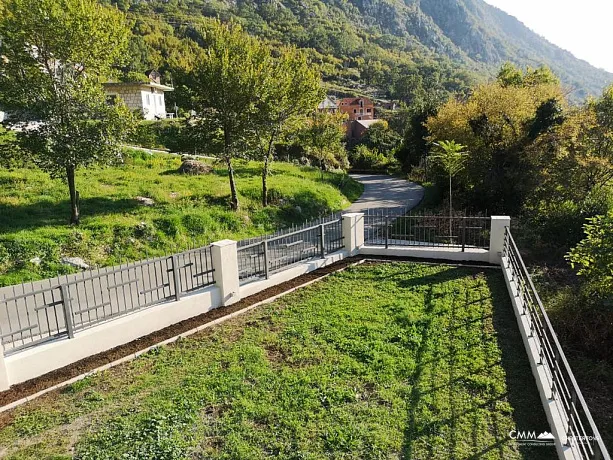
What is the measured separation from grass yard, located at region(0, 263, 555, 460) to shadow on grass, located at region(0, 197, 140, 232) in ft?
30.3

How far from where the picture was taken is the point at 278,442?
484cm

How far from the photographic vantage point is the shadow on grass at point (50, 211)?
13531 millimetres

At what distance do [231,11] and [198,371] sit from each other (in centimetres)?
19566

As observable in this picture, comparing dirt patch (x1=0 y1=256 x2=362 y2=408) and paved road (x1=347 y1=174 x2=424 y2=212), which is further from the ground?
dirt patch (x1=0 y1=256 x2=362 y2=408)

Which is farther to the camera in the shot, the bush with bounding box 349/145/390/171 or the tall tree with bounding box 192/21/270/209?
the bush with bounding box 349/145/390/171

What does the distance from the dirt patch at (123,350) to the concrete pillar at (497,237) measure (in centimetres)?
485

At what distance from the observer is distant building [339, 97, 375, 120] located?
95.7 meters

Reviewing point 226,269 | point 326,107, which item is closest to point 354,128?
point 326,107

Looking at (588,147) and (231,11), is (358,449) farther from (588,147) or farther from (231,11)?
(231,11)

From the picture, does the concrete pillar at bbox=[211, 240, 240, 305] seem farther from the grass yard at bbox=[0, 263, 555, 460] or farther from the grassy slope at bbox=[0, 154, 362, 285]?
the grassy slope at bbox=[0, 154, 362, 285]

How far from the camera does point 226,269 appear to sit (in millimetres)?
8992

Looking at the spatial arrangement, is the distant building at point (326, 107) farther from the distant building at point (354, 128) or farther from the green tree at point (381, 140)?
the green tree at point (381, 140)

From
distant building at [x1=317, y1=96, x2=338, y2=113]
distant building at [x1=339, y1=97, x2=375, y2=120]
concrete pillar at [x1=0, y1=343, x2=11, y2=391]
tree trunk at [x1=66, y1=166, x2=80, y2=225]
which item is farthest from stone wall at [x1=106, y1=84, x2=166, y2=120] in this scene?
distant building at [x1=339, y1=97, x2=375, y2=120]

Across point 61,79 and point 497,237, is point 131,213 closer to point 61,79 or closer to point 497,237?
point 61,79
